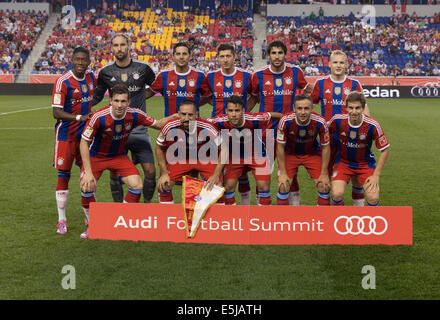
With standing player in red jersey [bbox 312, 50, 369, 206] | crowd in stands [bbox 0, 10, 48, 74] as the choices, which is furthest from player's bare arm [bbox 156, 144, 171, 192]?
crowd in stands [bbox 0, 10, 48, 74]

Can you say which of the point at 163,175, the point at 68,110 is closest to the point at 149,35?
the point at 68,110

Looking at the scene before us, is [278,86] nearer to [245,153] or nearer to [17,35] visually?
[245,153]

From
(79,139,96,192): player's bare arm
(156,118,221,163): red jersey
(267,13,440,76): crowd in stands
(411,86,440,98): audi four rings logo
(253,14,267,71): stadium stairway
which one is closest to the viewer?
(79,139,96,192): player's bare arm

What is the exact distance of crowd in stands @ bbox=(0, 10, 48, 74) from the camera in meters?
33.5

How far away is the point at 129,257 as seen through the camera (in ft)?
16.2

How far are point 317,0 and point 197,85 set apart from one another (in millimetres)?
35156

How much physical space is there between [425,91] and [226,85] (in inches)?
941

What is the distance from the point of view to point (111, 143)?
5.84 metres

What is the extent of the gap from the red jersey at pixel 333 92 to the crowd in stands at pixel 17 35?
94.8 ft

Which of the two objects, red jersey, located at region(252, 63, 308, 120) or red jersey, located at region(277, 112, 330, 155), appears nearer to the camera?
red jersey, located at region(277, 112, 330, 155)

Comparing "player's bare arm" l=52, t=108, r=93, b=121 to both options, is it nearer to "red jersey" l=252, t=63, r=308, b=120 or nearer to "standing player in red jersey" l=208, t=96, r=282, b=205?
"standing player in red jersey" l=208, t=96, r=282, b=205

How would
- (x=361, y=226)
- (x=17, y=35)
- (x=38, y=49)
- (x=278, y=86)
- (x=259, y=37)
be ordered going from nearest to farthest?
1. (x=361, y=226)
2. (x=278, y=86)
3. (x=38, y=49)
4. (x=17, y=35)
5. (x=259, y=37)

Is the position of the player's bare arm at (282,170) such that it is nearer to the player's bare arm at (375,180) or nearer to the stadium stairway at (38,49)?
the player's bare arm at (375,180)

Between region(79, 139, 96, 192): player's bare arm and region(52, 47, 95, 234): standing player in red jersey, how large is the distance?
1.22 ft
